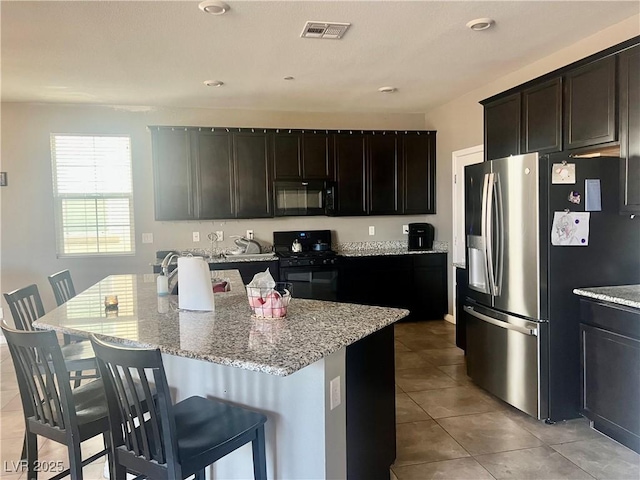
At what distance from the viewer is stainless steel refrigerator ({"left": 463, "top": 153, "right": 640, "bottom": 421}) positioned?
2.94 m

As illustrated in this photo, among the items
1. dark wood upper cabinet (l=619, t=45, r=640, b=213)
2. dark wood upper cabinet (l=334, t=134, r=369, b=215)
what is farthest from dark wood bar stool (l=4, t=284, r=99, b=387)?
dark wood upper cabinet (l=334, t=134, r=369, b=215)

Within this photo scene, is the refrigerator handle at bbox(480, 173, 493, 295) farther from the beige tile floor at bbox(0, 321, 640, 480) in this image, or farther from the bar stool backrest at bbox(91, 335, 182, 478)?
the bar stool backrest at bbox(91, 335, 182, 478)

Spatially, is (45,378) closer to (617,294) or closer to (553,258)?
(553,258)

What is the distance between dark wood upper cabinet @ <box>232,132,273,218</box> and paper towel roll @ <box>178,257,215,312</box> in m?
3.12

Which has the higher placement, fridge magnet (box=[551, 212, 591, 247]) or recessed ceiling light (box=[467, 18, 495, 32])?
recessed ceiling light (box=[467, 18, 495, 32])

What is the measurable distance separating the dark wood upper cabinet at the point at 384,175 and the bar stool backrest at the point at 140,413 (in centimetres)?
452

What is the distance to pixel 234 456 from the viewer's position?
7.04ft

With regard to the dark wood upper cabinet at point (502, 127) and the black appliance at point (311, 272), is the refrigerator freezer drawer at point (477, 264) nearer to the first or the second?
the dark wood upper cabinet at point (502, 127)

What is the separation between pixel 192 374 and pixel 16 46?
2.95 meters

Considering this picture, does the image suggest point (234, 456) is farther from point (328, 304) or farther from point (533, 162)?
point (533, 162)

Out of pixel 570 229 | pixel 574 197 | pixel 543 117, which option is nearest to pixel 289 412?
pixel 570 229

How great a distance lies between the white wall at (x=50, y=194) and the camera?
203 inches

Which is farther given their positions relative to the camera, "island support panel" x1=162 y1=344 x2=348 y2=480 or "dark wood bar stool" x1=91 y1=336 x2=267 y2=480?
"island support panel" x1=162 y1=344 x2=348 y2=480

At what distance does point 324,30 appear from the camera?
3217mm
